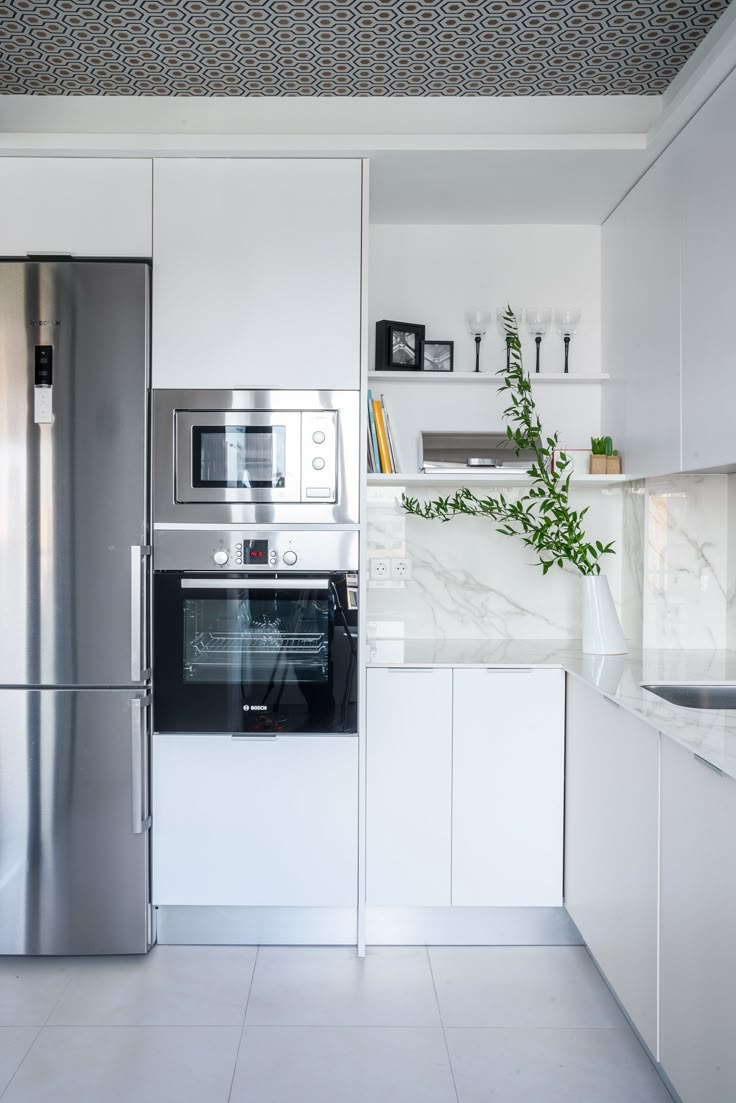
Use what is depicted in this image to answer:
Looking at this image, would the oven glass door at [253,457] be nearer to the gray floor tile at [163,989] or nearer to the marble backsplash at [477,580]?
the marble backsplash at [477,580]

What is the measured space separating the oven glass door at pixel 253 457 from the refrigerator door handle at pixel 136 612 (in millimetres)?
276

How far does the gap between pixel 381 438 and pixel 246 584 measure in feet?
2.26

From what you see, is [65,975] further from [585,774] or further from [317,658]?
[585,774]

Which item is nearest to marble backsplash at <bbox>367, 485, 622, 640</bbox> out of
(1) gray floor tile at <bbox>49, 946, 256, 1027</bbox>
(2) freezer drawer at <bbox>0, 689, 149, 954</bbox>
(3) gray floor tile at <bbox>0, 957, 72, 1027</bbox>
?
(2) freezer drawer at <bbox>0, 689, 149, 954</bbox>

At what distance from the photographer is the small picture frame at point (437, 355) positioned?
3.14 m

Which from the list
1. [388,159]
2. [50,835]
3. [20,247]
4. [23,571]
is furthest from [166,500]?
[388,159]

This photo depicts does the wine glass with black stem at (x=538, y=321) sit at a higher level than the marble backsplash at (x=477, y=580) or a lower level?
higher

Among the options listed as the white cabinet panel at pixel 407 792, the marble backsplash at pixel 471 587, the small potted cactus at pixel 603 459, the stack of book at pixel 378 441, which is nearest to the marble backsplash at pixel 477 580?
the marble backsplash at pixel 471 587

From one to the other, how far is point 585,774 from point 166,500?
1.45 metres

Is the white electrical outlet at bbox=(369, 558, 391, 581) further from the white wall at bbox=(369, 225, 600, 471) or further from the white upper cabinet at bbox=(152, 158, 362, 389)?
the white upper cabinet at bbox=(152, 158, 362, 389)

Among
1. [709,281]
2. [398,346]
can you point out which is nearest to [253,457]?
[398,346]

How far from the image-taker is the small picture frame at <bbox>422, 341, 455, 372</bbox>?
3.14 metres

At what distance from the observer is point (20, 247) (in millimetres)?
2561

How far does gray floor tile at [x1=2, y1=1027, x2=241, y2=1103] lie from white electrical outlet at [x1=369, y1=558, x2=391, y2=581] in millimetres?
1534
